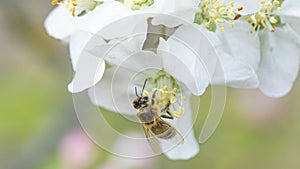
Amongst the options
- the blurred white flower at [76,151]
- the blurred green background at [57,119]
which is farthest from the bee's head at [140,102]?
the blurred white flower at [76,151]

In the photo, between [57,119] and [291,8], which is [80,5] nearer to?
[291,8]

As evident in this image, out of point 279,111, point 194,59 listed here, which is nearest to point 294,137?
point 279,111

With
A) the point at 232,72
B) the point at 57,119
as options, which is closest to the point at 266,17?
the point at 232,72

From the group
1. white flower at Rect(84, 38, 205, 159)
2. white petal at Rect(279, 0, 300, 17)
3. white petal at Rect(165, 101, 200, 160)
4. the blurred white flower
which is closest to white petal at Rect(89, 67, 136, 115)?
white flower at Rect(84, 38, 205, 159)

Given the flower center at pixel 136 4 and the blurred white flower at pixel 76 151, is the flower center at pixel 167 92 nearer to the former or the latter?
the flower center at pixel 136 4

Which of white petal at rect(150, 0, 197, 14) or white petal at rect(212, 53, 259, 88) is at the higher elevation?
white petal at rect(150, 0, 197, 14)

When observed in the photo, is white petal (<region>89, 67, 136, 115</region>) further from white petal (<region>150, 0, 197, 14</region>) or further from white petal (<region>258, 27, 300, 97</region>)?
white petal (<region>258, 27, 300, 97</region>)

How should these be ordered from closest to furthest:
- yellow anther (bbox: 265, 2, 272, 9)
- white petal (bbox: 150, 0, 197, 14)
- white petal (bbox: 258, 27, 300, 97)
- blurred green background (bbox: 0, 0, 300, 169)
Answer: white petal (bbox: 150, 0, 197, 14)
yellow anther (bbox: 265, 2, 272, 9)
white petal (bbox: 258, 27, 300, 97)
blurred green background (bbox: 0, 0, 300, 169)
